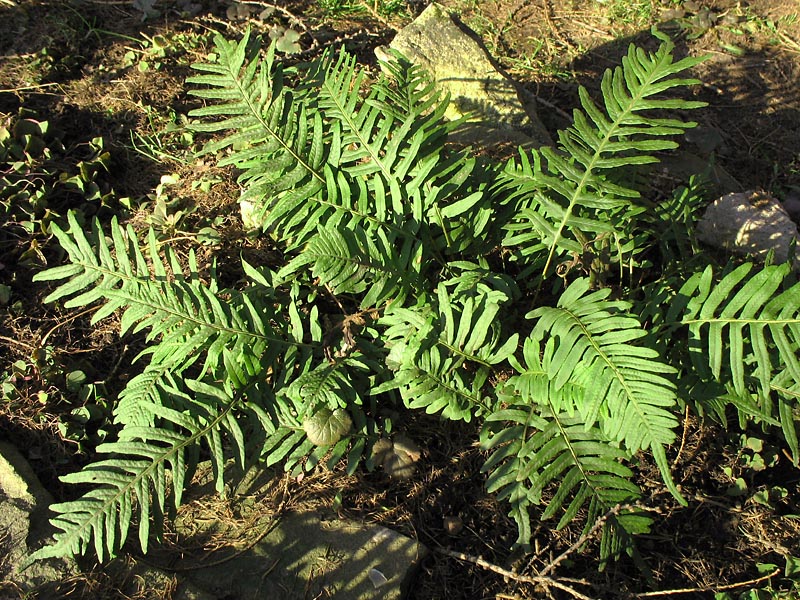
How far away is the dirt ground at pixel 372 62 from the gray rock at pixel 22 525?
73 millimetres

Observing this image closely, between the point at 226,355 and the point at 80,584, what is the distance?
943mm

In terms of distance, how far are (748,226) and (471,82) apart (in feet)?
4.91

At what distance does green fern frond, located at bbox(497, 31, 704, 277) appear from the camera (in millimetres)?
2324

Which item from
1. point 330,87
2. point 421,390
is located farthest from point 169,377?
point 330,87

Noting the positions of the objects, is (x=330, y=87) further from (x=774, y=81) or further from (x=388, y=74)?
(x=774, y=81)

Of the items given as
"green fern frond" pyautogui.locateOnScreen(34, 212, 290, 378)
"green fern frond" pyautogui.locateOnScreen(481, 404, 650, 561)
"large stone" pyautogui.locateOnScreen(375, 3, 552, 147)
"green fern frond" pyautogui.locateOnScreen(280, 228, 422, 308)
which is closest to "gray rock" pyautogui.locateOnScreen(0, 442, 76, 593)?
"green fern frond" pyautogui.locateOnScreen(34, 212, 290, 378)

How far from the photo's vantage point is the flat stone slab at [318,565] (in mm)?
2320

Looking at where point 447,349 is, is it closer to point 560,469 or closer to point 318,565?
point 560,469

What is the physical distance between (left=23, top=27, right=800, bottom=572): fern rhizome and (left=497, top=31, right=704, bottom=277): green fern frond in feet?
0.03

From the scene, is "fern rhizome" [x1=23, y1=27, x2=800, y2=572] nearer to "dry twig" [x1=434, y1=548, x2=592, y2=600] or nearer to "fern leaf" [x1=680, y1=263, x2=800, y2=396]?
"fern leaf" [x1=680, y1=263, x2=800, y2=396]

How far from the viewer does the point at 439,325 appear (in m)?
2.38

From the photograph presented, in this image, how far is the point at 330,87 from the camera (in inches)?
106

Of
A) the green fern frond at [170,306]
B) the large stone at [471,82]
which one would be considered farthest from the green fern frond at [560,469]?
the large stone at [471,82]

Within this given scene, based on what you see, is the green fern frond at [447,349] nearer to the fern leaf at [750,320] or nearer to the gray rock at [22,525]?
the fern leaf at [750,320]
